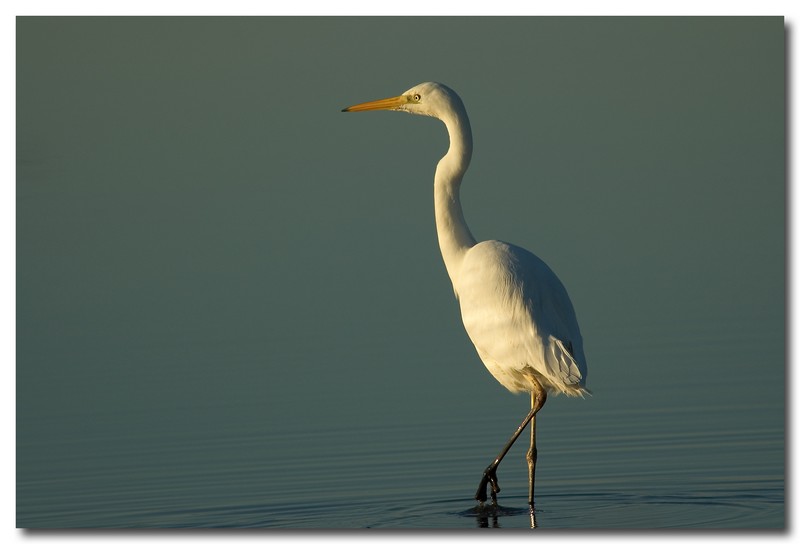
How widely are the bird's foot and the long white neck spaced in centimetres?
92

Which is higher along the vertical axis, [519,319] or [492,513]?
[519,319]

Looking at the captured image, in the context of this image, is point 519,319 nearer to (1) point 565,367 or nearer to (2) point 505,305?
(2) point 505,305

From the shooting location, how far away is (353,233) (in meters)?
8.98

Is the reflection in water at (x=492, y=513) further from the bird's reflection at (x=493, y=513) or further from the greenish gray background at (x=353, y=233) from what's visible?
the greenish gray background at (x=353, y=233)

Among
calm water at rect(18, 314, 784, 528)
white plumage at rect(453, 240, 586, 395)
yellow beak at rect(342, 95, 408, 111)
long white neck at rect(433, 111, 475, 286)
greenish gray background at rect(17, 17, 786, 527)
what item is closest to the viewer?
calm water at rect(18, 314, 784, 528)

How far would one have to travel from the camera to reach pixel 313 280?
29.7 feet

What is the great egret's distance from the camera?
7.33m

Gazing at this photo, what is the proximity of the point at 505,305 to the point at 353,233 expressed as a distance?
168cm

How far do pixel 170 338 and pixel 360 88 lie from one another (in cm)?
163

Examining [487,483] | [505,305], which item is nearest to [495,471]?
[487,483]

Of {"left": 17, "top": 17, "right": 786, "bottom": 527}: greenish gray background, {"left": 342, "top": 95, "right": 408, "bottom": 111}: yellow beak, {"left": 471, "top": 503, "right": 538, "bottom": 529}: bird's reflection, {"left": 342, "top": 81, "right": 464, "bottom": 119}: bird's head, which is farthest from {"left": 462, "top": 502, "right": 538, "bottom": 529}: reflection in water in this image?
{"left": 342, "top": 95, "right": 408, "bottom": 111}: yellow beak

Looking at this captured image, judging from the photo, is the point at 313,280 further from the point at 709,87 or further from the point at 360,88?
the point at 709,87

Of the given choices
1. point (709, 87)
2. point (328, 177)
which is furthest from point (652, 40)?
point (328, 177)

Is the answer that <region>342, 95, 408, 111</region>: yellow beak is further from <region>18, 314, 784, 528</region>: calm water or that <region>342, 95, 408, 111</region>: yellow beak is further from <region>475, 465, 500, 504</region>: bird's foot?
<region>475, 465, 500, 504</region>: bird's foot
